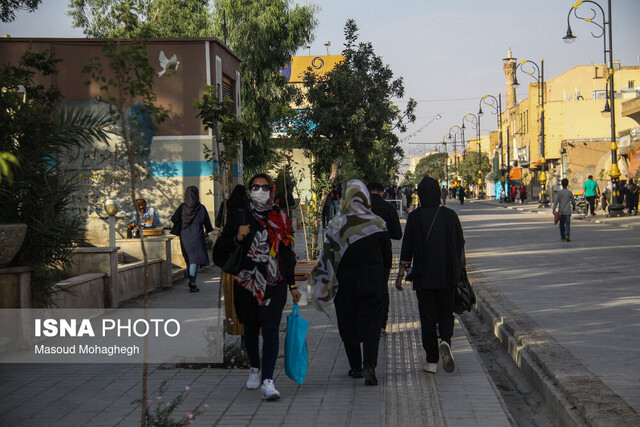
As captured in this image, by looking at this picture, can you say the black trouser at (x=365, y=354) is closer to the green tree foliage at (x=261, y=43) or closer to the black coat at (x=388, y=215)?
the black coat at (x=388, y=215)

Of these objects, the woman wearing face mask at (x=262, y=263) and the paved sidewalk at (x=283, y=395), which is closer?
the paved sidewalk at (x=283, y=395)

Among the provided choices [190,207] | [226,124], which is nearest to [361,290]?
[226,124]

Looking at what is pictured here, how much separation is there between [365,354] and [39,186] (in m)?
3.68

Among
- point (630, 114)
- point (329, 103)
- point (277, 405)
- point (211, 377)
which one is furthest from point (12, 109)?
point (630, 114)

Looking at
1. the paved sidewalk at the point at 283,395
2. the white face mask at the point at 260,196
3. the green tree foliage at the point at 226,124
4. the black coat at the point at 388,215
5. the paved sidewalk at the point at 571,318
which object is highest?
the green tree foliage at the point at 226,124

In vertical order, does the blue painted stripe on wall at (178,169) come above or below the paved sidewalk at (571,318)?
above

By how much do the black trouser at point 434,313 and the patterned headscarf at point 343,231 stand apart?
759 millimetres

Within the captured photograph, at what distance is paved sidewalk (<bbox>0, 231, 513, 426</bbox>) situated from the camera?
521 centimetres

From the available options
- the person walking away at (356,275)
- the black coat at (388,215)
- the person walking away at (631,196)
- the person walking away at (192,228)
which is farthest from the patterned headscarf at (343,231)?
the person walking away at (631,196)

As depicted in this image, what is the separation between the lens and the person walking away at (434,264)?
6547 mm

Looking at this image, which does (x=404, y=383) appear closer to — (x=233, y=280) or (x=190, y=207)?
(x=233, y=280)

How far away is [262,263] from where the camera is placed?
5805 mm

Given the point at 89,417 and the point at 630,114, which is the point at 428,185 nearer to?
the point at 89,417

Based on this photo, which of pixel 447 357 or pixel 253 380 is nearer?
pixel 253 380
